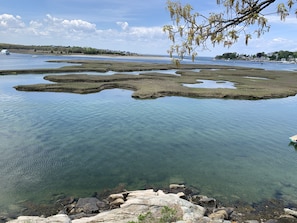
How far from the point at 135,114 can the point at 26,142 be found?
44.7 feet

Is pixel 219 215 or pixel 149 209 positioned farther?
pixel 219 215

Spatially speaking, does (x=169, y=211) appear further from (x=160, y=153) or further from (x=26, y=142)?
(x=26, y=142)

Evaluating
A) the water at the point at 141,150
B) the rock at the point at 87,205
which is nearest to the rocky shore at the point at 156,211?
the rock at the point at 87,205

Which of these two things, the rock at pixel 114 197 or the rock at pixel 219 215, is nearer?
the rock at pixel 219 215

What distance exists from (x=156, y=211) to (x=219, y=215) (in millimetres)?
2949

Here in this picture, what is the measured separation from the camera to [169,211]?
11.7 m

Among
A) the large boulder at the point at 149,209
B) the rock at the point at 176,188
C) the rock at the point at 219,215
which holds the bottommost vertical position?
the rock at the point at 176,188

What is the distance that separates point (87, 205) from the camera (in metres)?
13.4

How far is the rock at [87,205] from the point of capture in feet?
42.9

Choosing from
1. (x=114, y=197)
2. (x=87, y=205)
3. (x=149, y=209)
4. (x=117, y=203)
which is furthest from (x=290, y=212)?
(x=87, y=205)

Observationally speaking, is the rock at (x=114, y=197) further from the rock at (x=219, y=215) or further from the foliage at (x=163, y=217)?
the rock at (x=219, y=215)

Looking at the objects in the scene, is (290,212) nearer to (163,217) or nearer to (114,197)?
(163,217)

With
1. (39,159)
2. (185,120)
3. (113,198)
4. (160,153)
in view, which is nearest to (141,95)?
(185,120)

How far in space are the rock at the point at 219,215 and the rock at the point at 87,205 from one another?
532 centimetres
